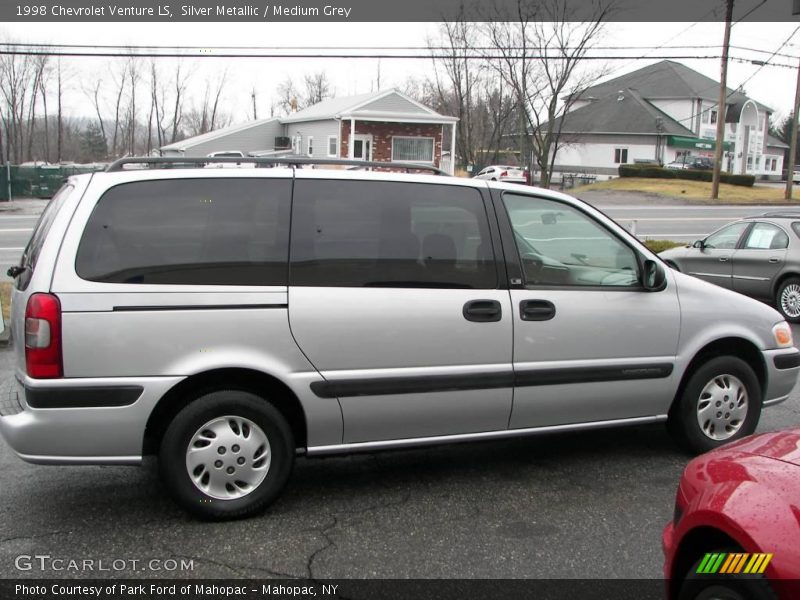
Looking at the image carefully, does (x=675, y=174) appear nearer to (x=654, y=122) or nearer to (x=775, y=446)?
(x=654, y=122)

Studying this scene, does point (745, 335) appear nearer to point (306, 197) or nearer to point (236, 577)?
point (306, 197)

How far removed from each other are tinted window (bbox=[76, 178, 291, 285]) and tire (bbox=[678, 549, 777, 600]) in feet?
8.11

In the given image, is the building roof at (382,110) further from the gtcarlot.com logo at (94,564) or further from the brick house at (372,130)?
the gtcarlot.com logo at (94,564)

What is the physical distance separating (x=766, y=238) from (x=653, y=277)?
25.3 ft

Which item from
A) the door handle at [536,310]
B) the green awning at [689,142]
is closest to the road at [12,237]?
the door handle at [536,310]

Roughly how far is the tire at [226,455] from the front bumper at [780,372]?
11.0ft

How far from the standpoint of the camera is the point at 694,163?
5875 centimetres

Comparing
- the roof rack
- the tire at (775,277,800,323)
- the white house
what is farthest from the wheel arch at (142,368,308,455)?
the white house

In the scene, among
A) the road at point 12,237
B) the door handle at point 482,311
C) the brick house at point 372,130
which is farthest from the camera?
the brick house at point 372,130

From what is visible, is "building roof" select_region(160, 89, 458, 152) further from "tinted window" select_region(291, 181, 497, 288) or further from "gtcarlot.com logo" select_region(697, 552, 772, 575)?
"gtcarlot.com logo" select_region(697, 552, 772, 575)

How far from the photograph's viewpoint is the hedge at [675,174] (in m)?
48.6

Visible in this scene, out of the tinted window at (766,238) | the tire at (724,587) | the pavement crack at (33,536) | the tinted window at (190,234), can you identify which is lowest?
the pavement crack at (33,536)

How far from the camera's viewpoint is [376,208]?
4.47 m

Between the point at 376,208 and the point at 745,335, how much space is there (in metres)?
2.69
